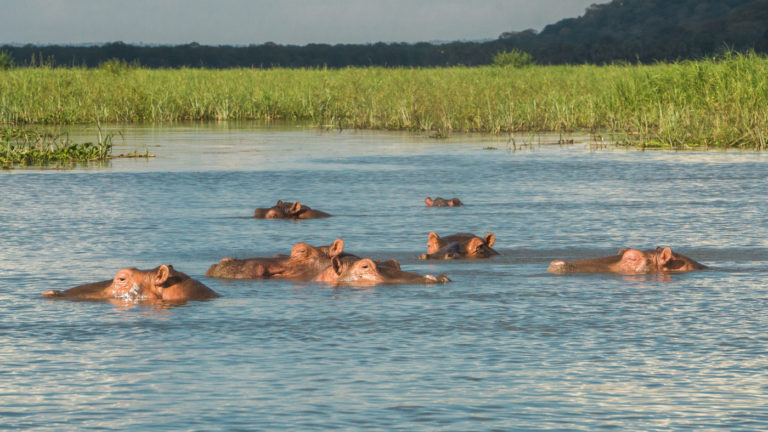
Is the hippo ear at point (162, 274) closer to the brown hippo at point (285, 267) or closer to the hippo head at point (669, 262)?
the brown hippo at point (285, 267)

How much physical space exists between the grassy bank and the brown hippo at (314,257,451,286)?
15.4 metres

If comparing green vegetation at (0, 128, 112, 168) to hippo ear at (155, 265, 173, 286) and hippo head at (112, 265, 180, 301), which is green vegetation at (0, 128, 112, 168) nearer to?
hippo head at (112, 265, 180, 301)

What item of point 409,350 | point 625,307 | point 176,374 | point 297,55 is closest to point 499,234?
point 625,307

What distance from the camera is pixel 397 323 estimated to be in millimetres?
7656

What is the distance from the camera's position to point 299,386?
19.8ft

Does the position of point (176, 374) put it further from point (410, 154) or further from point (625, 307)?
point (410, 154)

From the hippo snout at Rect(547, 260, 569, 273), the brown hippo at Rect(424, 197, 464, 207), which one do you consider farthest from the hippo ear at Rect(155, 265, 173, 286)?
the brown hippo at Rect(424, 197, 464, 207)

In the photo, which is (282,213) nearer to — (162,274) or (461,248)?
(461,248)

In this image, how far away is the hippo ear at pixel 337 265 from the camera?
909 centimetres

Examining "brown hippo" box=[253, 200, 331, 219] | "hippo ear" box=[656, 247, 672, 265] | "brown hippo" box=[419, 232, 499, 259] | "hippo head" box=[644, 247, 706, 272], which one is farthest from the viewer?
"brown hippo" box=[253, 200, 331, 219]

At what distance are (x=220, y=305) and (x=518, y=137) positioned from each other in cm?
2004

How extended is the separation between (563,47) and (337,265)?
96867mm

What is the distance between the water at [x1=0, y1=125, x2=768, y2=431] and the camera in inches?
221

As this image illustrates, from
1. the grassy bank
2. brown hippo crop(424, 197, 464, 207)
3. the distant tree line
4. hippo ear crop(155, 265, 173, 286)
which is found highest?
the distant tree line
